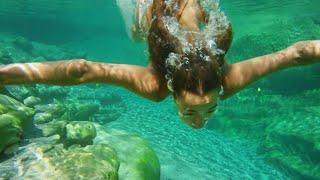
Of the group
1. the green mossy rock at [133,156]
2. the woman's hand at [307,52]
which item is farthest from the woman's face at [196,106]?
the green mossy rock at [133,156]

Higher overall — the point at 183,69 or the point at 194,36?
the point at 194,36

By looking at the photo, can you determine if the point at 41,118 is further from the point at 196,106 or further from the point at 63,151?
the point at 196,106

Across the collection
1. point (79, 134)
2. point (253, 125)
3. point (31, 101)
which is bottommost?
point (253, 125)

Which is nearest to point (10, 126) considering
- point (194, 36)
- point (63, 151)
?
point (63, 151)

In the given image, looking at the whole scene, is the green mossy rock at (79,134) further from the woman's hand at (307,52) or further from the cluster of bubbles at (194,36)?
the woman's hand at (307,52)

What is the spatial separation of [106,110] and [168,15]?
12428 mm

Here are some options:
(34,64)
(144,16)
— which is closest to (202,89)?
(34,64)

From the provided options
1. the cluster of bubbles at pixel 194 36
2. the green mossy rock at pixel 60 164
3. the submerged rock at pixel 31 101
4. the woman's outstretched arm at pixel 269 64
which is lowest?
the submerged rock at pixel 31 101

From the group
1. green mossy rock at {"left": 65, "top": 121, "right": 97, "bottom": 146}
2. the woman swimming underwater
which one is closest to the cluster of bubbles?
the woman swimming underwater

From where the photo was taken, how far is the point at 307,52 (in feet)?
14.6

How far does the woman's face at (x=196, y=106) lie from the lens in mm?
4184

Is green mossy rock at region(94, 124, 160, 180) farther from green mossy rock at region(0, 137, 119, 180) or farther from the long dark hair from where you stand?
the long dark hair

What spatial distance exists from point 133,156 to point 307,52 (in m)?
5.57

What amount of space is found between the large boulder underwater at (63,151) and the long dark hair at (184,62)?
9.16ft
